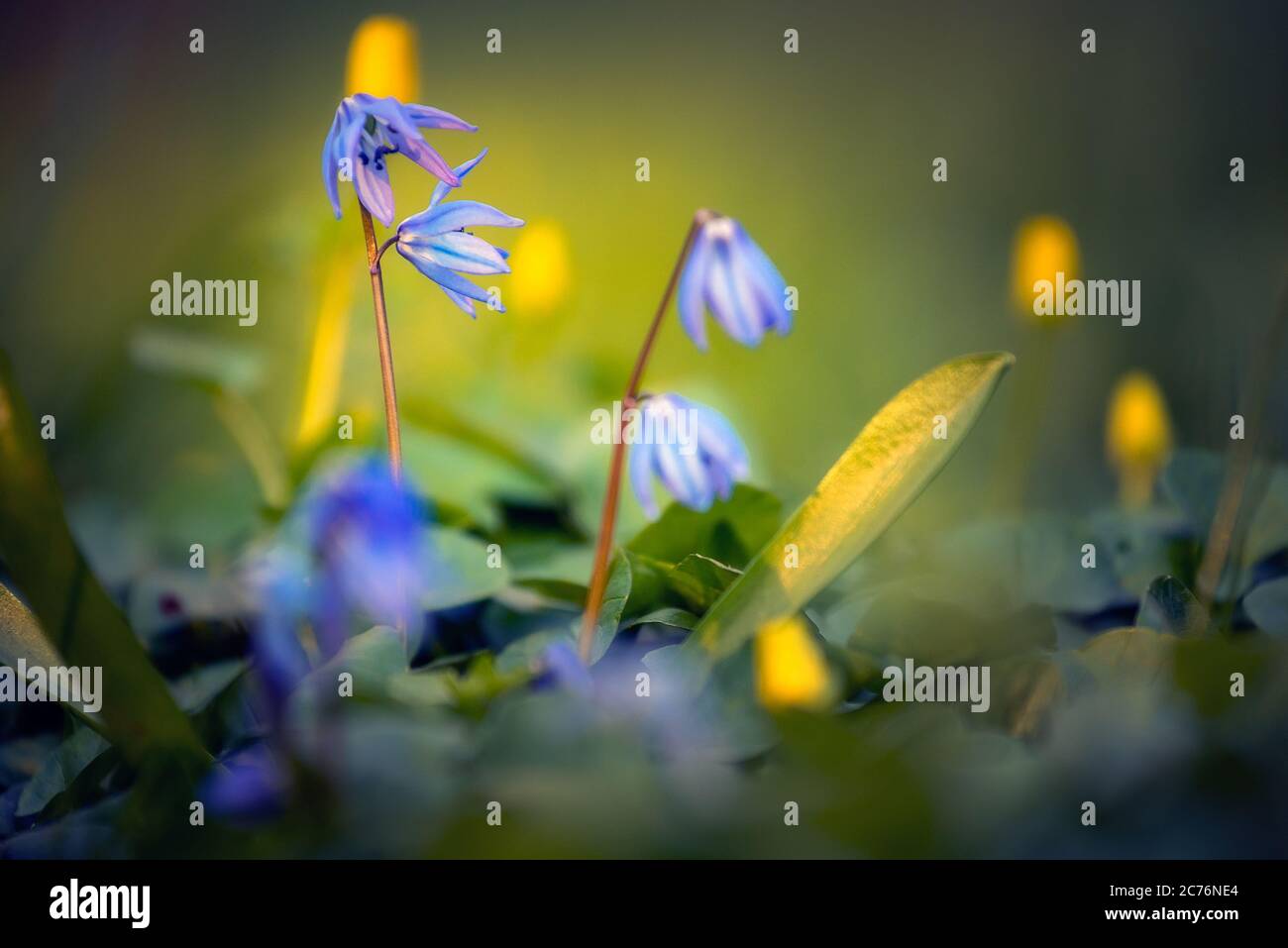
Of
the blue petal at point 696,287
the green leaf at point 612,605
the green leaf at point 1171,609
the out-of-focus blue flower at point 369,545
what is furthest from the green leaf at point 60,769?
the green leaf at point 1171,609

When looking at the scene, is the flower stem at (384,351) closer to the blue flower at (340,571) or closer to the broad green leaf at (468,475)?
the blue flower at (340,571)

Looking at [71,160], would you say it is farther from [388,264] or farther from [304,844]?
[304,844]

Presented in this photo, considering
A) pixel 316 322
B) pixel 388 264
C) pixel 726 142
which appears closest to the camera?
pixel 316 322

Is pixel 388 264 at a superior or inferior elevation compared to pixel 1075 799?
superior

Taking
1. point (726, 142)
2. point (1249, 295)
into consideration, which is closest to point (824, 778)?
point (1249, 295)

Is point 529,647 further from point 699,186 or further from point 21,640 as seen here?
point 699,186

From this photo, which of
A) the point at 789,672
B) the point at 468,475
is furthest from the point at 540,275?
the point at 789,672

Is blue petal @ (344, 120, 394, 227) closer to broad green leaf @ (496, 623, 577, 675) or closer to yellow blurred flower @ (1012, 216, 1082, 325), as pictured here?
broad green leaf @ (496, 623, 577, 675)
